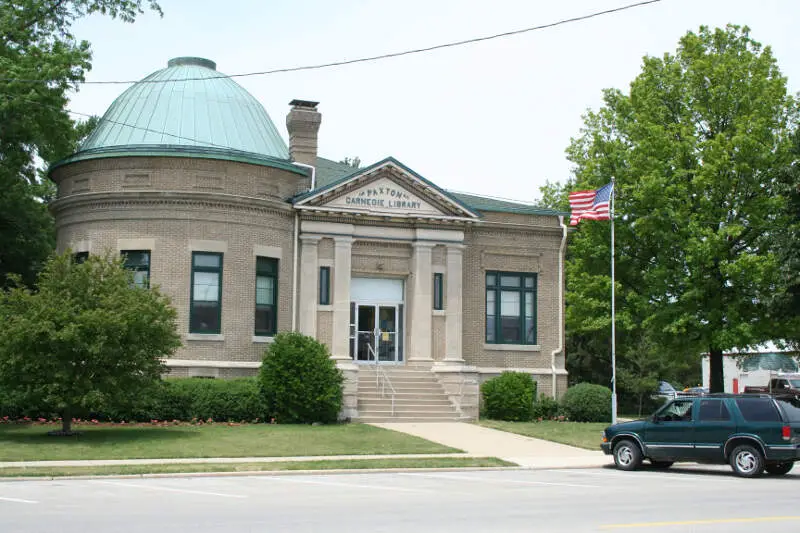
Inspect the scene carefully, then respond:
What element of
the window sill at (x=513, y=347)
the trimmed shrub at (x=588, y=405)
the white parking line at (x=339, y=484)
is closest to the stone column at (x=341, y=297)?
the window sill at (x=513, y=347)

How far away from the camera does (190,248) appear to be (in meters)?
30.6

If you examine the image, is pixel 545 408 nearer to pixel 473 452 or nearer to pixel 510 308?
pixel 510 308

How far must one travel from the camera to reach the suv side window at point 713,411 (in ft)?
66.4

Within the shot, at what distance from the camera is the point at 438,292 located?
33.9 m

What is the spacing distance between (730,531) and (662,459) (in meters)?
9.78

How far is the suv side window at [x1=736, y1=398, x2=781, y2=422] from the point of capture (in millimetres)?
19641

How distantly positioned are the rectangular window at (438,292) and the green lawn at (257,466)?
37.9 ft

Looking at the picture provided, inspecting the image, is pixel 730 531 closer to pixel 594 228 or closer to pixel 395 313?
pixel 395 313

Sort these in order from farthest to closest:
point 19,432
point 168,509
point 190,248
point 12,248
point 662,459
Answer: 1. point 12,248
2. point 190,248
3. point 19,432
4. point 662,459
5. point 168,509

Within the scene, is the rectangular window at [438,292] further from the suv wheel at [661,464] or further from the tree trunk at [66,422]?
the tree trunk at [66,422]

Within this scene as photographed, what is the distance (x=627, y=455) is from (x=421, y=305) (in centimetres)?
1328

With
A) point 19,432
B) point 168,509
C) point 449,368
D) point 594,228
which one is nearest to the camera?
point 168,509

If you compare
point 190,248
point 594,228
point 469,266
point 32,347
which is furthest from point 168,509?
point 594,228

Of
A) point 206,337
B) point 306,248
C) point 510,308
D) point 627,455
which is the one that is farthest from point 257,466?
point 510,308
